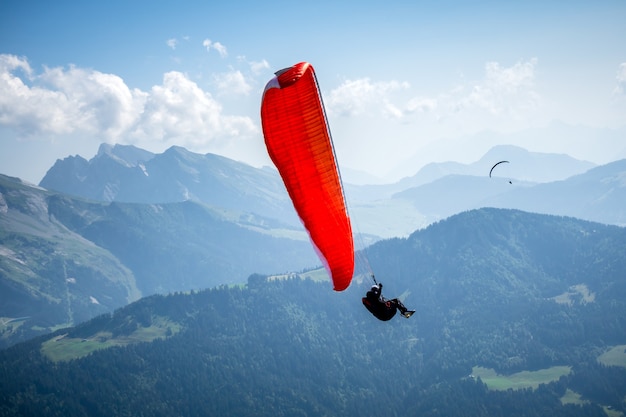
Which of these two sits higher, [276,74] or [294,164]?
[276,74]

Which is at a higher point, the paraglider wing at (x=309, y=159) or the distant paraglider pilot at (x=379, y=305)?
the paraglider wing at (x=309, y=159)

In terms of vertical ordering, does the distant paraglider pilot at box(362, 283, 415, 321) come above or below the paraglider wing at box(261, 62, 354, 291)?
below

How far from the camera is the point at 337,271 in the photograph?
25359 millimetres

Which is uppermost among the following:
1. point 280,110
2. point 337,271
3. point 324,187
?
point 280,110

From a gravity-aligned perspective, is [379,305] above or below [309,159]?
below

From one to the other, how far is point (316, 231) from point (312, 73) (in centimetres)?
713

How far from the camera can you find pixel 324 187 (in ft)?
82.1

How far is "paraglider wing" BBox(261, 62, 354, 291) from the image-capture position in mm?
24125

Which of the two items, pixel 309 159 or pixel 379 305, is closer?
pixel 379 305

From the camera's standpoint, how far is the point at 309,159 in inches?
971

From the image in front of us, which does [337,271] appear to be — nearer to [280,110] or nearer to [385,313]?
[385,313]

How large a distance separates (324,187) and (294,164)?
67.6 inches

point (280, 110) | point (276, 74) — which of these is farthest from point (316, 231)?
point (276, 74)

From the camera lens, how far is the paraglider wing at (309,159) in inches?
950
